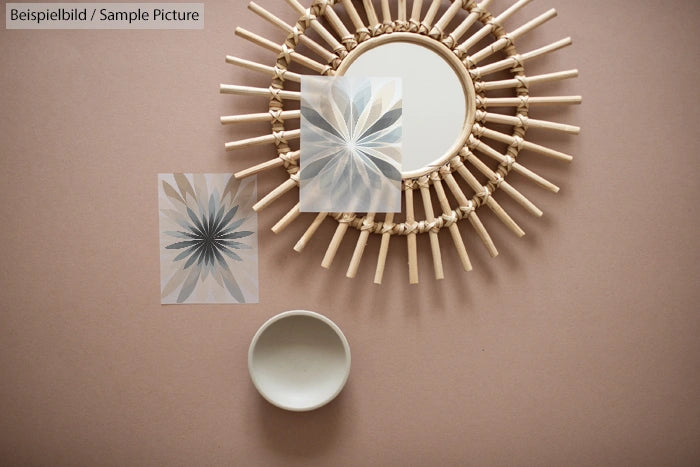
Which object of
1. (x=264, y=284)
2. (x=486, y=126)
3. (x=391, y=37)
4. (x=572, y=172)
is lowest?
(x=264, y=284)

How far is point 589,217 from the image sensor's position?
97 centimetres

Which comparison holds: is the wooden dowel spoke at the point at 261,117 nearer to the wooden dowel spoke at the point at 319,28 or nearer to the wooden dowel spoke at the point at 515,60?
the wooden dowel spoke at the point at 319,28

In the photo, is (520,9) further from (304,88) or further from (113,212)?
(113,212)

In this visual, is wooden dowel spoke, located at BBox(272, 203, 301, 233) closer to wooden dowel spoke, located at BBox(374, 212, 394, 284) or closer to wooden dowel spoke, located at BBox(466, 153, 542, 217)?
wooden dowel spoke, located at BBox(374, 212, 394, 284)

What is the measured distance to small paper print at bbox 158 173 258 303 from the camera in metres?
0.94

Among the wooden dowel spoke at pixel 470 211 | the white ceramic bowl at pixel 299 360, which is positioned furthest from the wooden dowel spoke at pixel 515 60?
the white ceramic bowl at pixel 299 360

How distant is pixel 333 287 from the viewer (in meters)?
0.96

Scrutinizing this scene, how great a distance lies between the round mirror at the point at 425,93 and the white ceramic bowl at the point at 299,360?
1.29ft

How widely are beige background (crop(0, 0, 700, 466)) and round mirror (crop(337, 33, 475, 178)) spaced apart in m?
0.19

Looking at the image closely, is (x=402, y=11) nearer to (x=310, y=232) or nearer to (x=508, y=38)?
(x=508, y=38)

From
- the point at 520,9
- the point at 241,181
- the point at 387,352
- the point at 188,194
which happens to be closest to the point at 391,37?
the point at 520,9

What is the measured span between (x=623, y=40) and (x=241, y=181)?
916 millimetres

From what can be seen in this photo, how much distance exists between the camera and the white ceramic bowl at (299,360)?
91cm

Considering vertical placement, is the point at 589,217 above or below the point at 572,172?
below
